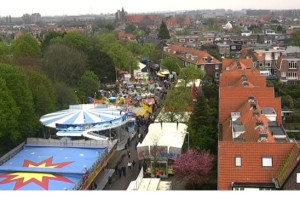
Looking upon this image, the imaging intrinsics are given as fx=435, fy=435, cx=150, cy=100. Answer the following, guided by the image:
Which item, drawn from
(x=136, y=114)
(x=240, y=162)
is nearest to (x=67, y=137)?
(x=136, y=114)

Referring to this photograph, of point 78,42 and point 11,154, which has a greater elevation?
point 78,42

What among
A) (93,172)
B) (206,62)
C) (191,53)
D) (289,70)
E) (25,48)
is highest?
(25,48)

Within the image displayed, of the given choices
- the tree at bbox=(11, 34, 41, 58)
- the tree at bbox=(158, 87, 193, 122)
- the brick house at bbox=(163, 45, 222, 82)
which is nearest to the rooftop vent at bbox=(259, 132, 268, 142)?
the tree at bbox=(158, 87, 193, 122)

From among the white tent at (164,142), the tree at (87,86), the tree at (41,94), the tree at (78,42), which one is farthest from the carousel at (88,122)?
the tree at (78,42)

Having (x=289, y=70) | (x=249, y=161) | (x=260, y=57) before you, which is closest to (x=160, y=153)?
(x=249, y=161)

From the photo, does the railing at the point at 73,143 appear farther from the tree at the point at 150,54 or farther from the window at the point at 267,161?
the tree at the point at 150,54

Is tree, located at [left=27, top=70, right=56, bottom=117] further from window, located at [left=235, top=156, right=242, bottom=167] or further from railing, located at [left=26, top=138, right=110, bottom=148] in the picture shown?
window, located at [left=235, top=156, right=242, bottom=167]

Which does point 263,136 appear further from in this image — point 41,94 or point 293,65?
point 293,65
